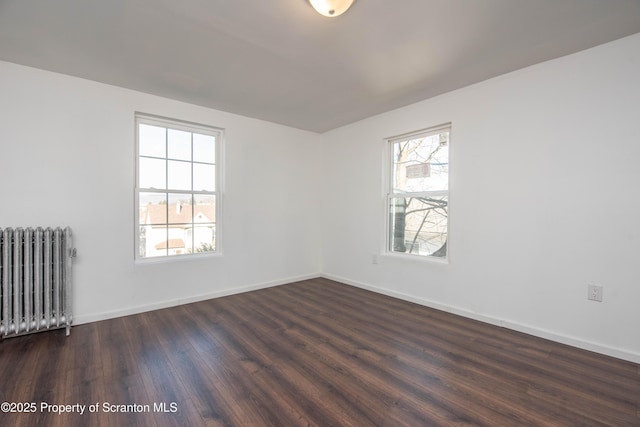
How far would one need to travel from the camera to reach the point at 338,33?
2.14 m

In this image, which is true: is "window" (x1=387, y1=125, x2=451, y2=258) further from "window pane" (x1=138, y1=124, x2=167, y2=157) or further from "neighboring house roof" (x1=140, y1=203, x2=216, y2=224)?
"window pane" (x1=138, y1=124, x2=167, y2=157)

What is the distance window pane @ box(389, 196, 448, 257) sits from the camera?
3.38m

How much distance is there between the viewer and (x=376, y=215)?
159 inches

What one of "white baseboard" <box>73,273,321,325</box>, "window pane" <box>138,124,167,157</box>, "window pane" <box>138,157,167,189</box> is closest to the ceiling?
"window pane" <box>138,124,167,157</box>

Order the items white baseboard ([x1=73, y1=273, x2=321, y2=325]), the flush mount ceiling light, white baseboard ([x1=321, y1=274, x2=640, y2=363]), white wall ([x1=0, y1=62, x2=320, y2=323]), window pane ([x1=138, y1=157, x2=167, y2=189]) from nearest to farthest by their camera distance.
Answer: the flush mount ceiling light < white baseboard ([x1=321, y1=274, x2=640, y2=363]) < white wall ([x1=0, y1=62, x2=320, y2=323]) < white baseboard ([x1=73, y1=273, x2=321, y2=325]) < window pane ([x1=138, y1=157, x2=167, y2=189])

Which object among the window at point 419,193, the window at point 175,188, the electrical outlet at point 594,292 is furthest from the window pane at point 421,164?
the window at point 175,188

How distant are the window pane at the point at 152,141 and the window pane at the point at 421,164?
304cm

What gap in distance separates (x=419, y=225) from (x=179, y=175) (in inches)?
124

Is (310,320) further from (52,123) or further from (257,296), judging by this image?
(52,123)

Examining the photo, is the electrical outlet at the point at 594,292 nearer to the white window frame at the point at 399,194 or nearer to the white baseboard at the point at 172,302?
the white window frame at the point at 399,194

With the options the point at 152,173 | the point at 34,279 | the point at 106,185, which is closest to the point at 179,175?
the point at 152,173

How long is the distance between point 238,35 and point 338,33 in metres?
0.78

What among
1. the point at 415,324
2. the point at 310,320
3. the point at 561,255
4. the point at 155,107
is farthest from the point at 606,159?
the point at 155,107

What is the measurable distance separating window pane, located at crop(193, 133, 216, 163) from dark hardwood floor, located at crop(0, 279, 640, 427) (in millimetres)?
2043
